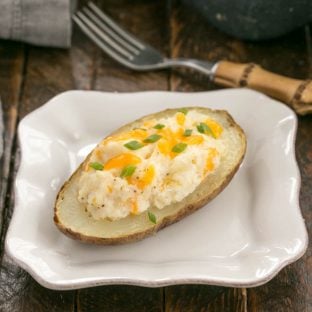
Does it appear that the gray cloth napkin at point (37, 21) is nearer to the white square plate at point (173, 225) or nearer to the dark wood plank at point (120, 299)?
the white square plate at point (173, 225)

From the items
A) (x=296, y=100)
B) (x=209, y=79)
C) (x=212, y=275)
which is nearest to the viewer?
(x=212, y=275)

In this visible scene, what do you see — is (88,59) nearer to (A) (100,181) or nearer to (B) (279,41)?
(B) (279,41)

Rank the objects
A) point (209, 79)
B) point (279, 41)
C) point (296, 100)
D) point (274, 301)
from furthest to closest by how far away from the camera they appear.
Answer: point (279, 41) → point (209, 79) → point (296, 100) → point (274, 301)

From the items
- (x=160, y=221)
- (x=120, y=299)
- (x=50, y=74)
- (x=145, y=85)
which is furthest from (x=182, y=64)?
(x=120, y=299)

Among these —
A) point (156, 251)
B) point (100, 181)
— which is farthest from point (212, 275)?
point (100, 181)

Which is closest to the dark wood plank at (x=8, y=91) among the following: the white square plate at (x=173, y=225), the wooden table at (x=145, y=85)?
the wooden table at (x=145, y=85)

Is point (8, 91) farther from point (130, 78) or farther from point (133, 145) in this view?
point (133, 145)
